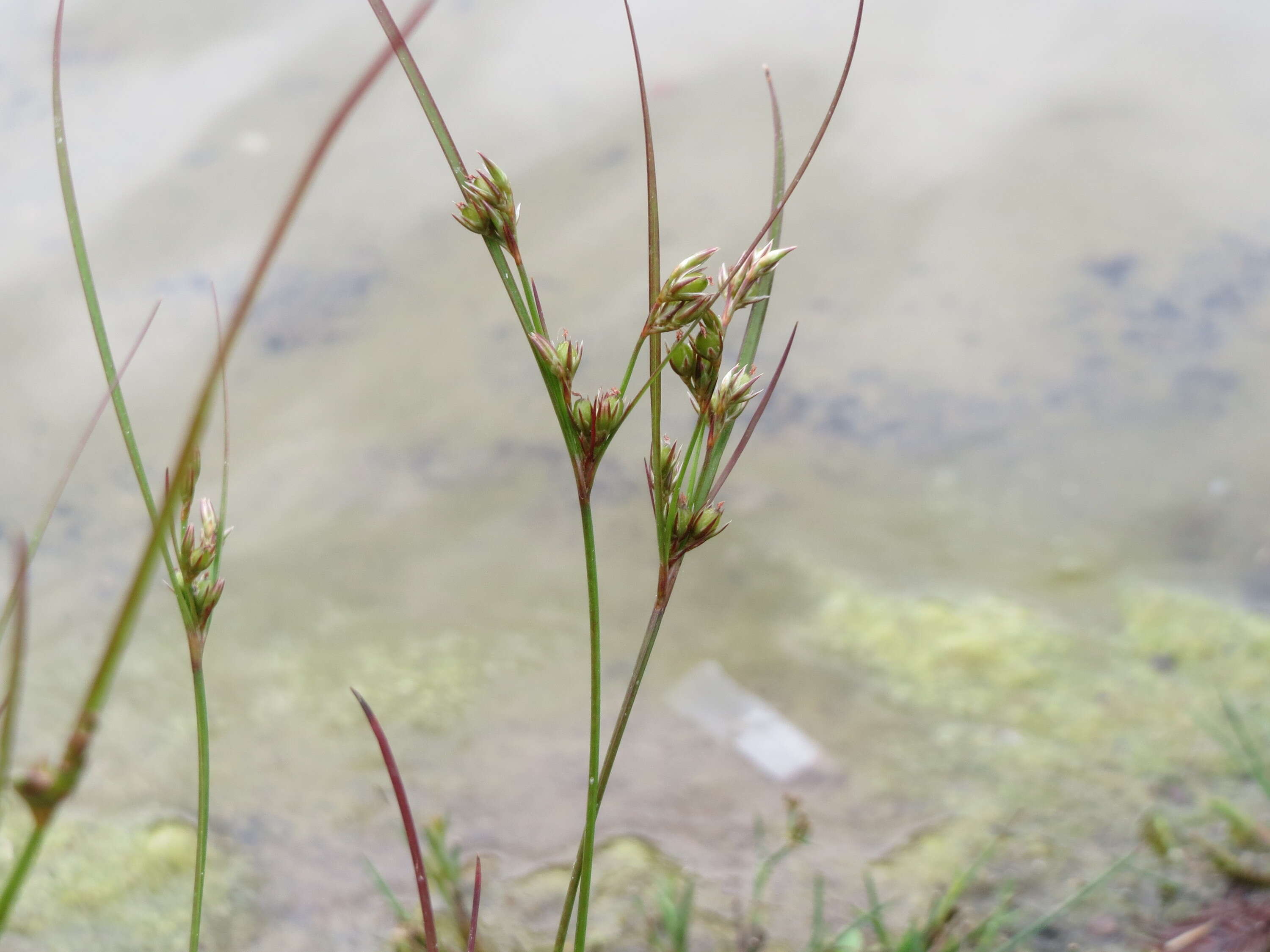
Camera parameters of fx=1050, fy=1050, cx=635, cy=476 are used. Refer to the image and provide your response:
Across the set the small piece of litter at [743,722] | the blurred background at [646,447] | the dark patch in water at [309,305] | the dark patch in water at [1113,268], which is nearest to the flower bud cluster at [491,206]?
the blurred background at [646,447]

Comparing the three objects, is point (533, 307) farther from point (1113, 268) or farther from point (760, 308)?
point (1113, 268)

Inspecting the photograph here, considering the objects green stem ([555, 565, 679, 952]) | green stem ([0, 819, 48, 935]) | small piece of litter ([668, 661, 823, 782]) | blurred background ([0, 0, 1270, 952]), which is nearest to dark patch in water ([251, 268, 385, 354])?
blurred background ([0, 0, 1270, 952])

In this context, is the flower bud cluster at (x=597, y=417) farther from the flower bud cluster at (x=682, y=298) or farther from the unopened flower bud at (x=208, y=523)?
the unopened flower bud at (x=208, y=523)

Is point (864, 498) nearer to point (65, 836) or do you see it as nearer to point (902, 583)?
point (902, 583)

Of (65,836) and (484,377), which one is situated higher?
(484,377)

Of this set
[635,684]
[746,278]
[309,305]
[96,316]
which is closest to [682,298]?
[746,278]

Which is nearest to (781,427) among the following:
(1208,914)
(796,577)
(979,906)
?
(796,577)

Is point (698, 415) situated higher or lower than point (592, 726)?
higher

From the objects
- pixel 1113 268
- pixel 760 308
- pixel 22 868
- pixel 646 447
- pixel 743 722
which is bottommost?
pixel 22 868
